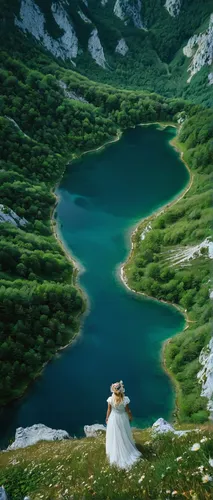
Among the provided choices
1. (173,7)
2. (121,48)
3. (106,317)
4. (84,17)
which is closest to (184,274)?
(106,317)

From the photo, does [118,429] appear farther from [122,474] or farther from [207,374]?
[207,374]

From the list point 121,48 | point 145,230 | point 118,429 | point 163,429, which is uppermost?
point 121,48

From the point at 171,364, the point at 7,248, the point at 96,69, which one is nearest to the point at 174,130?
the point at 96,69

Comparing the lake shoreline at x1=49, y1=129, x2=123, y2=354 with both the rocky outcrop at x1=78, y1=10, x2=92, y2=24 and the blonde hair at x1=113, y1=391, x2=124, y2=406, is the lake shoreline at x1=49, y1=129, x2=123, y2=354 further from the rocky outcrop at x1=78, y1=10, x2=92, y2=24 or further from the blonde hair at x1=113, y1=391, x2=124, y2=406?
the rocky outcrop at x1=78, y1=10, x2=92, y2=24

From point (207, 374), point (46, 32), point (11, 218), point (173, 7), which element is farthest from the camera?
point (173, 7)

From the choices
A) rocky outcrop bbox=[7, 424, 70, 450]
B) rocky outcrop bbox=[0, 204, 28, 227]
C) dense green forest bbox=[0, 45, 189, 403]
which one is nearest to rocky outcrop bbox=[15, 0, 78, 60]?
dense green forest bbox=[0, 45, 189, 403]

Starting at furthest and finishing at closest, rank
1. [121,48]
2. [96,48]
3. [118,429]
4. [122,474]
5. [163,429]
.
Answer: [121,48] < [96,48] < [163,429] < [118,429] < [122,474]

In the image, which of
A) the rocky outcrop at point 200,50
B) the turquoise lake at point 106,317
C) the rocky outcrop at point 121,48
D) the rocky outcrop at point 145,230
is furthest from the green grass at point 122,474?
the rocky outcrop at point 121,48
